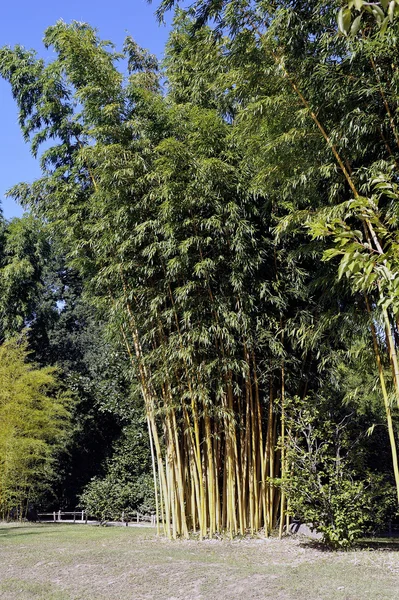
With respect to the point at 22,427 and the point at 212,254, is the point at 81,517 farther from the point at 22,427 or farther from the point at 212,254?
the point at 212,254

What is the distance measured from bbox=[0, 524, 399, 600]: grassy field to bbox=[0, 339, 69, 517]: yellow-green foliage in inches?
167

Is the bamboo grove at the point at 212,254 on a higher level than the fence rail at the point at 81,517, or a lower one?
higher

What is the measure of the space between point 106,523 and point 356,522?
6.93 meters

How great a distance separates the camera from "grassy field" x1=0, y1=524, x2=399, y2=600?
399 cm

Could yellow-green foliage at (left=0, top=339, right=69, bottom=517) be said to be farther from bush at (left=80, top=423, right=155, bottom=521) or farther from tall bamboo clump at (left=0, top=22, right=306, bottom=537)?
tall bamboo clump at (left=0, top=22, right=306, bottom=537)

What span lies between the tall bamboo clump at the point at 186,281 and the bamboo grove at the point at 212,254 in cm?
2

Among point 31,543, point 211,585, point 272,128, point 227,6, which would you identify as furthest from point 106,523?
point 227,6

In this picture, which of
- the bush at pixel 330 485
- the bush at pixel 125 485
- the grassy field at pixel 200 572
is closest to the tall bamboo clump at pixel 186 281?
the bush at pixel 330 485

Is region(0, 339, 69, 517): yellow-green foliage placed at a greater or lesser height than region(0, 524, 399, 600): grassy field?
greater

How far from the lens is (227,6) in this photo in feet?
13.7

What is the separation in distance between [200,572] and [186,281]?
2.78 m

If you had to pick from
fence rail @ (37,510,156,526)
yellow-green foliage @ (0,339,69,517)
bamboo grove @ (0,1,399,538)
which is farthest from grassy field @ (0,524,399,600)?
fence rail @ (37,510,156,526)

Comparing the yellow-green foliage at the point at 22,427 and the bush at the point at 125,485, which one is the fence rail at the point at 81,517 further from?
the yellow-green foliage at the point at 22,427

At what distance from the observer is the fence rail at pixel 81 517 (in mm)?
11234
